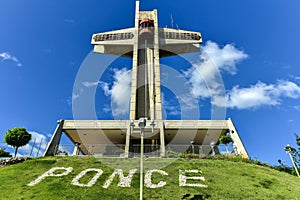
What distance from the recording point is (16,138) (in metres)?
24.4

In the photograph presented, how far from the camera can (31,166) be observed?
2055cm

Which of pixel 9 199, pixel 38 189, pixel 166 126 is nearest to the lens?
pixel 9 199

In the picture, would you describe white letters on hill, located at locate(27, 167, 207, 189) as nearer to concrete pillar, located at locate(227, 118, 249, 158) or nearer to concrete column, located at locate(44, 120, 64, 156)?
concrete column, located at locate(44, 120, 64, 156)

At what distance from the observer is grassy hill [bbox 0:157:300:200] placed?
588 inches

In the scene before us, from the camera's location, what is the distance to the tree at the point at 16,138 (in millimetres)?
24375

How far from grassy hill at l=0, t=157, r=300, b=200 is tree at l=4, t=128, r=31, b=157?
3589mm

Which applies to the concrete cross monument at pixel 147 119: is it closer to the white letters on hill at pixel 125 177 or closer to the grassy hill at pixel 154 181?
the grassy hill at pixel 154 181

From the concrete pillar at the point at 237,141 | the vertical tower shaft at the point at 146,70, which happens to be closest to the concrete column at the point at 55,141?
the vertical tower shaft at the point at 146,70

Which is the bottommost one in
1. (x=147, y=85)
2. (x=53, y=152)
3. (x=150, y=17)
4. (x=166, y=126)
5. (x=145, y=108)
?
(x=53, y=152)

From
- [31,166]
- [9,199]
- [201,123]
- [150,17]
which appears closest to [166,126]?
[201,123]

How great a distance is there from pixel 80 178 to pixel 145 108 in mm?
18432

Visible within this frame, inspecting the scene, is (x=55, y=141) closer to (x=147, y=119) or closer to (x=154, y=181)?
(x=147, y=119)

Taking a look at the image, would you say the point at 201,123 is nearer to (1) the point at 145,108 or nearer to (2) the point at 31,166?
(1) the point at 145,108

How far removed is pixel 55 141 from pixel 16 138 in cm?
455
